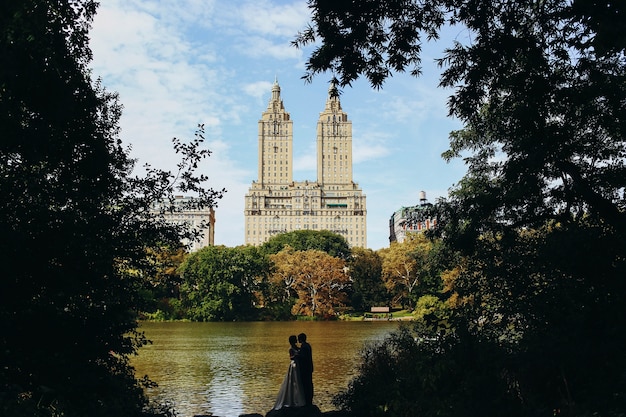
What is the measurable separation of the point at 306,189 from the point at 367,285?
83.7 metres

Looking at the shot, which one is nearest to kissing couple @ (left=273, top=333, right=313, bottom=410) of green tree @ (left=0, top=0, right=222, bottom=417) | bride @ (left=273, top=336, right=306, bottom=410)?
bride @ (left=273, top=336, right=306, bottom=410)

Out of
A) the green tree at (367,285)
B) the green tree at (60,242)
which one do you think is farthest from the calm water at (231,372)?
the green tree at (367,285)

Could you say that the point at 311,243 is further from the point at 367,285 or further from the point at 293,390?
the point at 293,390

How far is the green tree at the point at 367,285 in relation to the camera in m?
76.2

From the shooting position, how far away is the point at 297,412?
1089 centimetres

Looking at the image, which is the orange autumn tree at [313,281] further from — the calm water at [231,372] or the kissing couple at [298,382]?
the kissing couple at [298,382]

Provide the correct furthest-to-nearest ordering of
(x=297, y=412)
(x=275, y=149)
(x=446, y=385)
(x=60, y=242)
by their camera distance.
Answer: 1. (x=275, y=149)
2. (x=297, y=412)
3. (x=446, y=385)
4. (x=60, y=242)

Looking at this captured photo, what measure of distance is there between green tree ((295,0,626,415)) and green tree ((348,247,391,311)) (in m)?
65.5

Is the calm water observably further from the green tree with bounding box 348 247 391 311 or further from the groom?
the green tree with bounding box 348 247 391 311

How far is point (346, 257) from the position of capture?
95.2m

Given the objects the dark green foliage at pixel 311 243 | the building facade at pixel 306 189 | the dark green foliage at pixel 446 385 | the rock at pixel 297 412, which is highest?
the building facade at pixel 306 189

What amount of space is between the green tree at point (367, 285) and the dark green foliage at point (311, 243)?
45.6 feet

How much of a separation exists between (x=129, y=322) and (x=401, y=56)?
581 cm

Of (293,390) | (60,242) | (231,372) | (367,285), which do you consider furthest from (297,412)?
(367,285)
